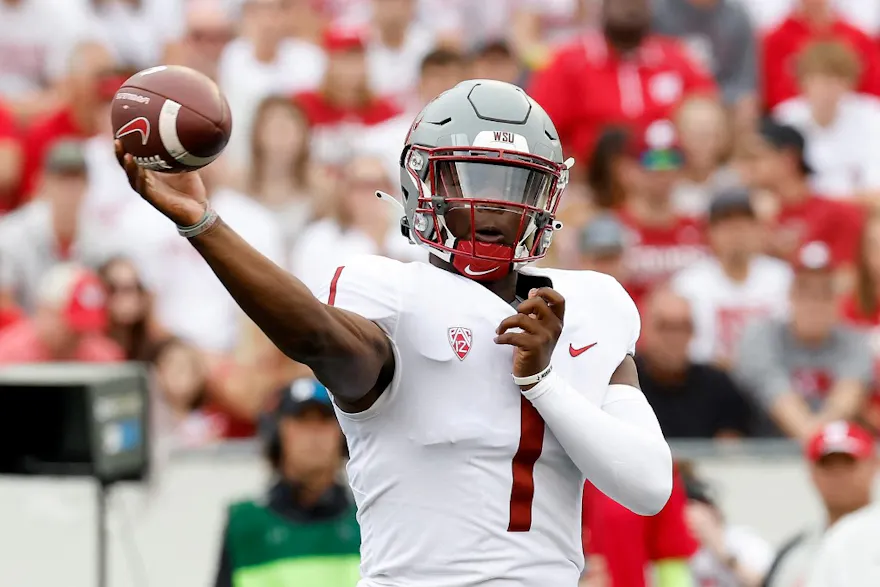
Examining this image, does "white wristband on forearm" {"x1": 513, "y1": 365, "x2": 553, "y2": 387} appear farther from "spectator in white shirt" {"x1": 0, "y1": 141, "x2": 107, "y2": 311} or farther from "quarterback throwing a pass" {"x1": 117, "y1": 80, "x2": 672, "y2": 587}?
"spectator in white shirt" {"x1": 0, "y1": 141, "x2": 107, "y2": 311}

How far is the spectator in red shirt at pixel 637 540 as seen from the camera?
222 inches

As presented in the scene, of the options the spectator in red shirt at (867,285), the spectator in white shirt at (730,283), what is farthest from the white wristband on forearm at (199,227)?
the spectator in red shirt at (867,285)

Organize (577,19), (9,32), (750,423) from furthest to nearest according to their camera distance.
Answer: (577,19), (9,32), (750,423)

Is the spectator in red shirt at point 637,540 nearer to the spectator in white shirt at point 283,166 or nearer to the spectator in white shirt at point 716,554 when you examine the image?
the spectator in white shirt at point 716,554

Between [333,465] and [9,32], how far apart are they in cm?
553

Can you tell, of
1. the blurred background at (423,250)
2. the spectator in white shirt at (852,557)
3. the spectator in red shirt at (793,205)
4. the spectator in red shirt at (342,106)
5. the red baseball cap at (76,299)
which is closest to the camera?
the spectator in white shirt at (852,557)

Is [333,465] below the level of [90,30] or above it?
below

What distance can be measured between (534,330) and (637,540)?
2.70 metres

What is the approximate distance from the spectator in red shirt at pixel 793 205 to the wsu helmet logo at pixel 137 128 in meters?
6.65


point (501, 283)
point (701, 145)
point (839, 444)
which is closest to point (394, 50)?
point (701, 145)

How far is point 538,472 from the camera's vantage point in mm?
3293

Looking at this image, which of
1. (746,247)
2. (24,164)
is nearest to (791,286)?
(746,247)

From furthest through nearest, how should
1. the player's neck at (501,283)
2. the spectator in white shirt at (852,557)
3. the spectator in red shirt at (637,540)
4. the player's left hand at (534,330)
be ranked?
the spectator in red shirt at (637,540) < the spectator in white shirt at (852,557) < the player's neck at (501,283) < the player's left hand at (534,330)

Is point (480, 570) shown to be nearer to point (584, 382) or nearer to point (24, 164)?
point (584, 382)
